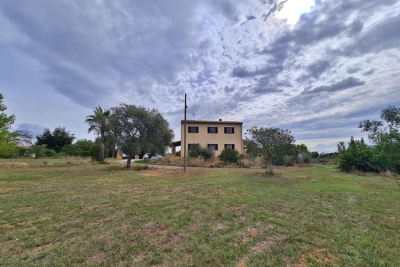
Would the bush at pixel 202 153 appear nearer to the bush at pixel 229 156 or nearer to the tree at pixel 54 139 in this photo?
the bush at pixel 229 156

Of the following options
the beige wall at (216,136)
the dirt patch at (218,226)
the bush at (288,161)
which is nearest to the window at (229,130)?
the beige wall at (216,136)

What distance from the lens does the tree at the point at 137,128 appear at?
1559 cm

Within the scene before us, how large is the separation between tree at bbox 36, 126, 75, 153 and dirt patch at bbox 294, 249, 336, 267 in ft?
148

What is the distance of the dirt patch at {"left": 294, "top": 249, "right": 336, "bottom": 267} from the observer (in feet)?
8.87

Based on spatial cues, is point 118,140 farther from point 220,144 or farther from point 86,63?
point 220,144

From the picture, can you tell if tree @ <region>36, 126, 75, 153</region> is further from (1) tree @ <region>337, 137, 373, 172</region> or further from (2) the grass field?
(1) tree @ <region>337, 137, 373, 172</region>

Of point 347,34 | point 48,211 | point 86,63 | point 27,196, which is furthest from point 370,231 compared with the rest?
point 86,63

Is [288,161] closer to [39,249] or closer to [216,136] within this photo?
[216,136]

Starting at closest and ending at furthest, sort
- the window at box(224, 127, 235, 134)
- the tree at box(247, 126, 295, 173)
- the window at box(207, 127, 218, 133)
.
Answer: the tree at box(247, 126, 295, 173) < the window at box(207, 127, 218, 133) < the window at box(224, 127, 235, 134)

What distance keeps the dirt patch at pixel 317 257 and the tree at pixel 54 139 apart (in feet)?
148

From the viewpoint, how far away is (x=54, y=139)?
127 feet

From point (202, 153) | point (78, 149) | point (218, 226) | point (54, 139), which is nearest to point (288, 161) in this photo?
point (202, 153)

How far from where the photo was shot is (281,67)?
51.3 ft

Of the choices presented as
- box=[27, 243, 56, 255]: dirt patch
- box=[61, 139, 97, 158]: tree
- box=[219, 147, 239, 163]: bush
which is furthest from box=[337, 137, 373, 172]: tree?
box=[61, 139, 97, 158]: tree
